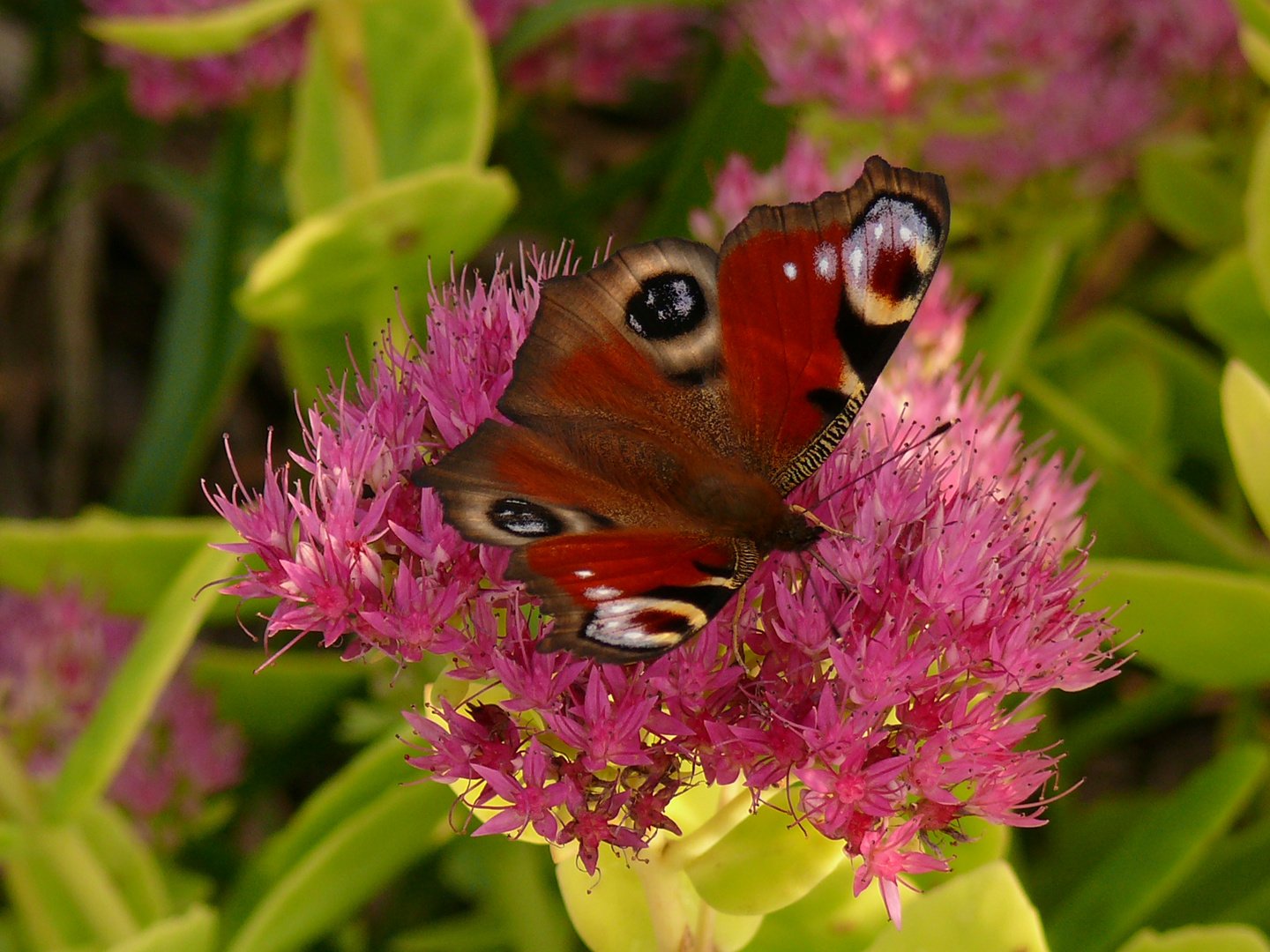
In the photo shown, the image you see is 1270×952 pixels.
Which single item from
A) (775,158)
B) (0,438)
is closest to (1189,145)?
(775,158)

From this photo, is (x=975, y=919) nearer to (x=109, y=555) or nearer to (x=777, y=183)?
(x=777, y=183)

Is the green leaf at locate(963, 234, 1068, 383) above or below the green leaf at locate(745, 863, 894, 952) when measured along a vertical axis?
above

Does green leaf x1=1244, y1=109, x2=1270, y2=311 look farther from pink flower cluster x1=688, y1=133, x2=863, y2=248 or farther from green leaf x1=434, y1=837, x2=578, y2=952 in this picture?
green leaf x1=434, y1=837, x2=578, y2=952

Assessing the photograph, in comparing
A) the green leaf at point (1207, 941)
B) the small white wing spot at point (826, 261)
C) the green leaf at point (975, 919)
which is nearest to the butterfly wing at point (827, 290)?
the small white wing spot at point (826, 261)

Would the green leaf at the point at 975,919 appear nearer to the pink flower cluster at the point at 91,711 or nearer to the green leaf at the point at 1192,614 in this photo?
the green leaf at the point at 1192,614

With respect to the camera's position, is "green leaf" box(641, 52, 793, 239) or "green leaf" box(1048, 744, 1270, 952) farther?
"green leaf" box(641, 52, 793, 239)

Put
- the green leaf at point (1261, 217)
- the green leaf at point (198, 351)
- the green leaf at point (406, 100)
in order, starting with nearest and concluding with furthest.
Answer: the green leaf at point (1261, 217)
the green leaf at point (406, 100)
the green leaf at point (198, 351)

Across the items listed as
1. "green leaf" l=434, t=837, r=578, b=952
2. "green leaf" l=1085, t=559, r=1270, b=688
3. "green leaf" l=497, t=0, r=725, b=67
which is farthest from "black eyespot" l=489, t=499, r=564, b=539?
"green leaf" l=497, t=0, r=725, b=67

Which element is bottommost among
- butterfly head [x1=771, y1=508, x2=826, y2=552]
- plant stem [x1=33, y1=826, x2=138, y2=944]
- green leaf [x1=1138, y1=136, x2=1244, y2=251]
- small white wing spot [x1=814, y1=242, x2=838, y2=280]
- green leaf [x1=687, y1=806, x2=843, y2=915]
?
plant stem [x1=33, y1=826, x2=138, y2=944]
